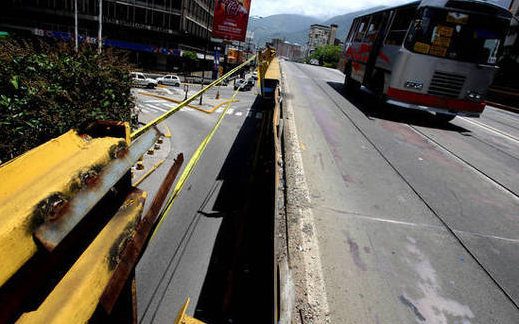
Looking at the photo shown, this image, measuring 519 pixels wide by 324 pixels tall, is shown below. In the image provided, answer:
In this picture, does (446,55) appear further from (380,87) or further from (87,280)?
(87,280)

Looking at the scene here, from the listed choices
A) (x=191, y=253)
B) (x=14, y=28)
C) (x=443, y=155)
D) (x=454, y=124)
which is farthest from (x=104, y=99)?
(x=14, y=28)

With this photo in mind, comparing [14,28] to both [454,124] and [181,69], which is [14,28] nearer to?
[181,69]

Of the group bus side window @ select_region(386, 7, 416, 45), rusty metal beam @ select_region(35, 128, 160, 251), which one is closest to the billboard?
bus side window @ select_region(386, 7, 416, 45)

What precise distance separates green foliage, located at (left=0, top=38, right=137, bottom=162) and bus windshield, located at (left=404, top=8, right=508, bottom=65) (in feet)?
36.2

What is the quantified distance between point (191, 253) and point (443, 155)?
7431 mm

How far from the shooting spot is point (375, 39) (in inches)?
500

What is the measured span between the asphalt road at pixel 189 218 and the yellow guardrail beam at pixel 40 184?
5122 millimetres

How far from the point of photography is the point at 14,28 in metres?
46.5

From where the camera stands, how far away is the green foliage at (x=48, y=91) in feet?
23.4

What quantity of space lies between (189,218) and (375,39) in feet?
37.4

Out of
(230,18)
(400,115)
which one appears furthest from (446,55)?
(230,18)

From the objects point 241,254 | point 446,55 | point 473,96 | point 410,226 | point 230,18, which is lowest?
point 241,254

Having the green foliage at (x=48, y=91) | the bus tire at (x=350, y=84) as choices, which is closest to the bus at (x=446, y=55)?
the bus tire at (x=350, y=84)

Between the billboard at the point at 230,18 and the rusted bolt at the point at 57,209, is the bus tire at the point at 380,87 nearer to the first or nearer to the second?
the rusted bolt at the point at 57,209
